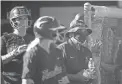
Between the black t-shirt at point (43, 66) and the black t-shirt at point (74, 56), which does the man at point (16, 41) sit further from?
the black t-shirt at point (74, 56)

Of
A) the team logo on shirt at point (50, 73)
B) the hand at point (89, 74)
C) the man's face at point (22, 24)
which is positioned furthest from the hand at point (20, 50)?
the hand at point (89, 74)

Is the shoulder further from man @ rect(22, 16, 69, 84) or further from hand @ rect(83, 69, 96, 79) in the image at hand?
hand @ rect(83, 69, 96, 79)

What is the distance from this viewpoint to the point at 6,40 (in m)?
5.09

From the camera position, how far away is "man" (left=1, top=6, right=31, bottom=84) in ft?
16.7

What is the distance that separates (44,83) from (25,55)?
0.48 metres

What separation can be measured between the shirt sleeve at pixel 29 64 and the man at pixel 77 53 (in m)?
0.40

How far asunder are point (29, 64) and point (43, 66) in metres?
0.20

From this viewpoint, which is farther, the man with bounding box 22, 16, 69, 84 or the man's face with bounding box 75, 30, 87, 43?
the man's face with bounding box 75, 30, 87, 43

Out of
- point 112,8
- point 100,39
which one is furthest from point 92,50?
point 112,8

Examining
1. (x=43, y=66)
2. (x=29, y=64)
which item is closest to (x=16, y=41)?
(x=29, y=64)

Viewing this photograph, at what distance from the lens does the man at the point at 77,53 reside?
16.6 ft

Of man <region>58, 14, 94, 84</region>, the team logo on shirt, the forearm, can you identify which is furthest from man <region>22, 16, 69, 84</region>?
the forearm

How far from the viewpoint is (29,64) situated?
4996mm

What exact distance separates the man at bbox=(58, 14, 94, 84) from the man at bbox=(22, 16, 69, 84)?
0.33ft
